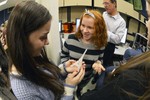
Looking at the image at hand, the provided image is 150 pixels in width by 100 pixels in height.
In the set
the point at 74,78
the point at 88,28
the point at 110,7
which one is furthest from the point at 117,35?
the point at 74,78

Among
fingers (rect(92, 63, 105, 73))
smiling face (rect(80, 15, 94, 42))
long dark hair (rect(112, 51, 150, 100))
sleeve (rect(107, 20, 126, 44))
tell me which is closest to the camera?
long dark hair (rect(112, 51, 150, 100))

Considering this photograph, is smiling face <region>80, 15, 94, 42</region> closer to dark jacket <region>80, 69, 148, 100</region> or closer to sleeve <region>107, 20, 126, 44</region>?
sleeve <region>107, 20, 126, 44</region>

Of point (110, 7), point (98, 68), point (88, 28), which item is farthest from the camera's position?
point (110, 7)

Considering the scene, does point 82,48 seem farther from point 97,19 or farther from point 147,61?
point 147,61

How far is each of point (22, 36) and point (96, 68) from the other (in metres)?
0.99

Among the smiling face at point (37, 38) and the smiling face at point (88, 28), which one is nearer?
the smiling face at point (37, 38)

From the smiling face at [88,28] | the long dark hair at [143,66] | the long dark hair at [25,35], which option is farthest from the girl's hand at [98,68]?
the long dark hair at [143,66]

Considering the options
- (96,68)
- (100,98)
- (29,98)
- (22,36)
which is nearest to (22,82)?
(29,98)

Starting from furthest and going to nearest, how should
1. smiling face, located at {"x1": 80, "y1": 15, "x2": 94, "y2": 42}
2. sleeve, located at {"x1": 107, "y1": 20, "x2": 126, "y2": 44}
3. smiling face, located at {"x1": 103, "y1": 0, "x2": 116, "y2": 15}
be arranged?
smiling face, located at {"x1": 103, "y1": 0, "x2": 116, "y2": 15}, sleeve, located at {"x1": 107, "y1": 20, "x2": 126, "y2": 44}, smiling face, located at {"x1": 80, "y1": 15, "x2": 94, "y2": 42}

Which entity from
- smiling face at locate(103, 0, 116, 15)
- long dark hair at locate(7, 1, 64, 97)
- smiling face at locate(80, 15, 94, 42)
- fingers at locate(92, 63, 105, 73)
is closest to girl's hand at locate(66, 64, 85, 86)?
long dark hair at locate(7, 1, 64, 97)

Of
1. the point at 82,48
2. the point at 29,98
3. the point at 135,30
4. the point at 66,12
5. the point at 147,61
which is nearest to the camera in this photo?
the point at 147,61

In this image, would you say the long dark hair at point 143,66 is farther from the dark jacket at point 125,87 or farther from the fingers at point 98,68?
the fingers at point 98,68

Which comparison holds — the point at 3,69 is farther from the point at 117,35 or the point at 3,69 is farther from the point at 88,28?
the point at 117,35

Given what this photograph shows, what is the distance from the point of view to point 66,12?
5.14 meters
